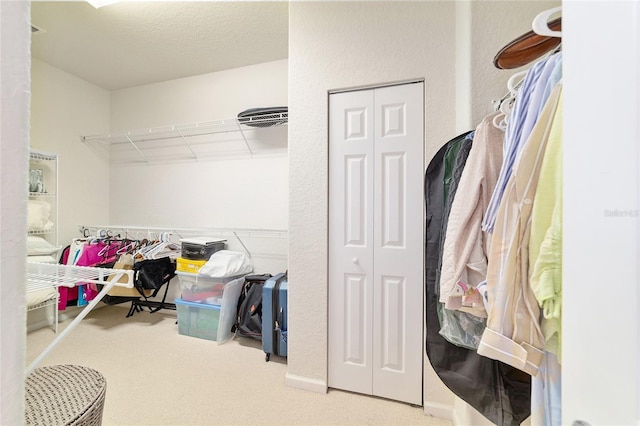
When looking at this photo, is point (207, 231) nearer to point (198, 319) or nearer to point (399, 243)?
point (198, 319)

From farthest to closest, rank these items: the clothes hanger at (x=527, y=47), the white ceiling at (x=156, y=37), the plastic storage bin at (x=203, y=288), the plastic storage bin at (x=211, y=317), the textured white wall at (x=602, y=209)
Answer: the plastic storage bin at (x=203, y=288), the plastic storage bin at (x=211, y=317), the white ceiling at (x=156, y=37), the clothes hanger at (x=527, y=47), the textured white wall at (x=602, y=209)

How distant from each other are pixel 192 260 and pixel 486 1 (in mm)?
2996

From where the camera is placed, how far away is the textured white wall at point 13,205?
1.28ft

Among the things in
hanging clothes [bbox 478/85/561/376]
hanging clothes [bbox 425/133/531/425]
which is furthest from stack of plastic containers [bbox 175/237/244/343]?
hanging clothes [bbox 478/85/561/376]

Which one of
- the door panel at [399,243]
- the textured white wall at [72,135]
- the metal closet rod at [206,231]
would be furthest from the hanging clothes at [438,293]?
the textured white wall at [72,135]

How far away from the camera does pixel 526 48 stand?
0.84 m

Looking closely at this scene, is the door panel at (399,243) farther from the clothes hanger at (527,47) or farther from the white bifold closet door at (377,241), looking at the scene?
the clothes hanger at (527,47)

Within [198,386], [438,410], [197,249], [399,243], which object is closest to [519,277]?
[399,243]

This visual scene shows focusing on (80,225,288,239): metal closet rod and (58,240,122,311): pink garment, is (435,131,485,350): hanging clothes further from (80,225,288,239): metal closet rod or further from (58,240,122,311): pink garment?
(58,240,122,311): pink garment

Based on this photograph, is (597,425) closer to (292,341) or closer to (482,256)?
(482,256)

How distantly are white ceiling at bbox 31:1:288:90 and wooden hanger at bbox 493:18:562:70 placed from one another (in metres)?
1.97

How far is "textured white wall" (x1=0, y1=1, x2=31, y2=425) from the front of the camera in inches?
15.4

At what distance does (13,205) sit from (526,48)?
133cm

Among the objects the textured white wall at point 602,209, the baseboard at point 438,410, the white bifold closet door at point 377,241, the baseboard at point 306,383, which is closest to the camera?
the textured white wall at point 602,209
